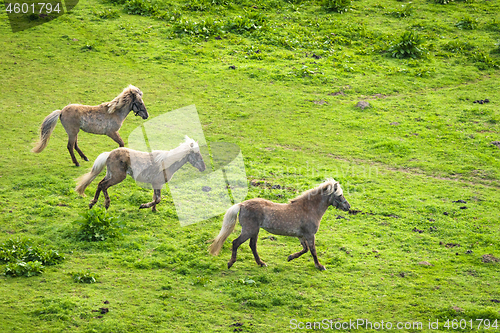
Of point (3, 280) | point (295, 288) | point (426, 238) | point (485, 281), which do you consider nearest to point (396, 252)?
point (426, 238)

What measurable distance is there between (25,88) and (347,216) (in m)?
12.1

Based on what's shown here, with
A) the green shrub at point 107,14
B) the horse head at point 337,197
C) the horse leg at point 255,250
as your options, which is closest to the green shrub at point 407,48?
the green shrub at point 107,14

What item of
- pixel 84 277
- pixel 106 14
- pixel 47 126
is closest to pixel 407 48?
pixel 106 14

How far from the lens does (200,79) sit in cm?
1873

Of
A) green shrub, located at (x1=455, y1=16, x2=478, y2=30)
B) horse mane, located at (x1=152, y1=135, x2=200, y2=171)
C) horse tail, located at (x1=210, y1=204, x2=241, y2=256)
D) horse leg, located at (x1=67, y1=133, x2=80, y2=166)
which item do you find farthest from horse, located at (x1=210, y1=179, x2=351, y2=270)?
green shrub, located at (x1=455, y1=16, x2=478, y2=30)

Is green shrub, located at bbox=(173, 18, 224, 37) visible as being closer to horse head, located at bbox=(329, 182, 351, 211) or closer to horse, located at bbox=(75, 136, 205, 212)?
horse, located at bbox=(75, 136, 205, 212)

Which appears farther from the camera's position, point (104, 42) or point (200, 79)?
point (104, 42)

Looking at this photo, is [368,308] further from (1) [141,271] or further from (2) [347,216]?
(1) [141,271]

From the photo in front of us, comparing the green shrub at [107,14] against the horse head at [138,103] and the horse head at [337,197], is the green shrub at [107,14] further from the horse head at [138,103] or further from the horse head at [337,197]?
the horse head at [337,197]

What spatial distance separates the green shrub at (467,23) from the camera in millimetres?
23703

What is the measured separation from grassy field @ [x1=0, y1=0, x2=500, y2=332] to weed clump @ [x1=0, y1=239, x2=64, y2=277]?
0.38 ft

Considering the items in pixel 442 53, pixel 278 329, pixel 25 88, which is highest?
pixel 442 53

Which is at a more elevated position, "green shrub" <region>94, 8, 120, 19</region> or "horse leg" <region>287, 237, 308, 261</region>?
"green shrub" <region>94, 8, 120, 19</region>

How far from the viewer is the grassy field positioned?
8.72 meters
